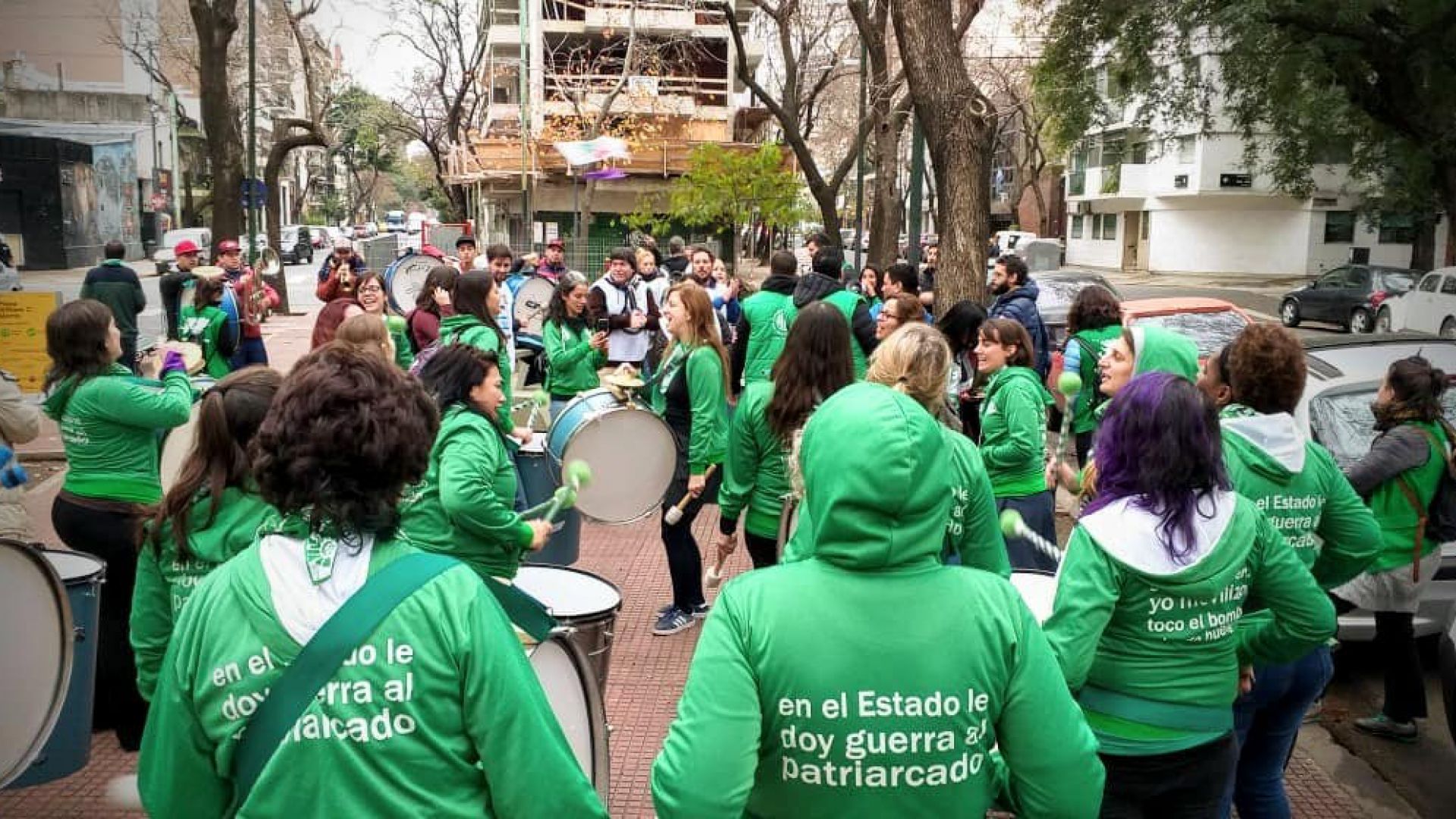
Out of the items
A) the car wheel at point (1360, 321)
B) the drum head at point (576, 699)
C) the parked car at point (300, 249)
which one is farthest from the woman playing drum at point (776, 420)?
the parked car at point (300, 249)

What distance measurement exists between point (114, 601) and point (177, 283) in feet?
26.5

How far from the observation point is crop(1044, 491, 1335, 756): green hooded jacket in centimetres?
297

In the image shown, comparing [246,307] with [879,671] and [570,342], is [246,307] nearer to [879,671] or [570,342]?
[570,342]

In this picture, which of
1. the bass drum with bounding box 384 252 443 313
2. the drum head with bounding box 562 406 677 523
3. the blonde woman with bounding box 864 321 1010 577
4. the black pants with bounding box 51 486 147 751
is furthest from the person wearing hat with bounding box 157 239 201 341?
the blonde woman with bounding box 864 321 1010 577

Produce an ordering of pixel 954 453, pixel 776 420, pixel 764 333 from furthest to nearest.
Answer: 1. pixel 764 333
2. pixel 776 420
3. pixel 954 453

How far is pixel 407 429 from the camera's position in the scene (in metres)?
2.37

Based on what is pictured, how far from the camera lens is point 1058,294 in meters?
18.8

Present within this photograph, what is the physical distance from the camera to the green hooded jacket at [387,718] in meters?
2.09

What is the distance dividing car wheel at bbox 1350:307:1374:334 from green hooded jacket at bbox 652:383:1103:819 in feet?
91.7

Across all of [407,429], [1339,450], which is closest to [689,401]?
[1339,450]

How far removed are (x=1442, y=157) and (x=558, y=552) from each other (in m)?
15.9

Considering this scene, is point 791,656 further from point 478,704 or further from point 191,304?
point 191,304

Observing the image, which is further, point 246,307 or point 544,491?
point 246,307

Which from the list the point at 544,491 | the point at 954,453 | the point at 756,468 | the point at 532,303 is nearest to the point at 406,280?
the point at 532,303
